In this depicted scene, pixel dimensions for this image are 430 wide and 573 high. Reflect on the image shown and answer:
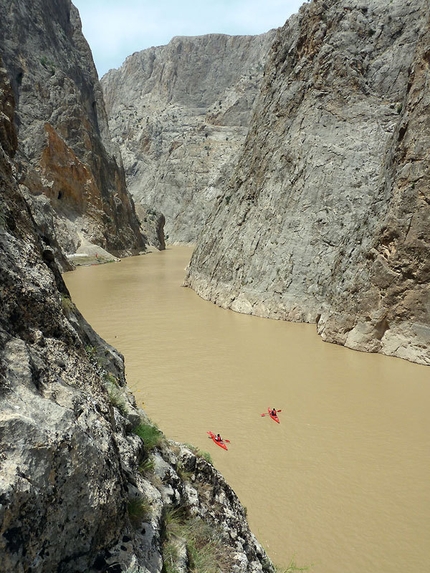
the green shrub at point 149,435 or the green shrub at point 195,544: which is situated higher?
the green shrub at point 149,435

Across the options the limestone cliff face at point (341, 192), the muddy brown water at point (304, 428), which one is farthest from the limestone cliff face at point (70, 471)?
the limestone cliff face at point (341, 192)

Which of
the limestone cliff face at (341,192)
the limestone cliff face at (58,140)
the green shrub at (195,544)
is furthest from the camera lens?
the limestone cliff face at (58,140)

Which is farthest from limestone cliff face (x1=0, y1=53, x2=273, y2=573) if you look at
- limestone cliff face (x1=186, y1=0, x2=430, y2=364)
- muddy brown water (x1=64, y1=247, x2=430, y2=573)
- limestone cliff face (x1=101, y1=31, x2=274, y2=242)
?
limestone cliff face (x1=101, y1=31, x2=274, y2=242)

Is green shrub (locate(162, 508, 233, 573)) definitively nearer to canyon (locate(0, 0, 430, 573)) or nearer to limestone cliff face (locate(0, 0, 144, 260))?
canyon (locate(0, 0, 430, 573))

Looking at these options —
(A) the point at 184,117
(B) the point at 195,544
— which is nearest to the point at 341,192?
(B) the point at 195,544

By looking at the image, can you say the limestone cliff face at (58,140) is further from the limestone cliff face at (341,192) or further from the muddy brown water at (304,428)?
the muddy brown water at (304,428)

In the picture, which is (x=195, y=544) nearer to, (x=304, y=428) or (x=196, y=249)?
(x=304, y=428)
